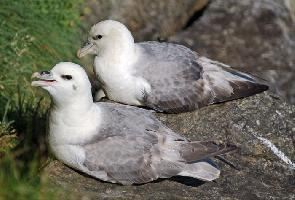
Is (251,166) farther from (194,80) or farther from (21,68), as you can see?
(21,68)

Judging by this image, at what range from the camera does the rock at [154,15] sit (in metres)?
9.89

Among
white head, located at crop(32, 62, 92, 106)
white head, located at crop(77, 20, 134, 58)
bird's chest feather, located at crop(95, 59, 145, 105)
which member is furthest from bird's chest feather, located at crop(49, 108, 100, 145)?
white head, located at crop(77, 20, 134, 58)

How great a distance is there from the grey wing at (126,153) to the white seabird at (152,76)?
83 cm

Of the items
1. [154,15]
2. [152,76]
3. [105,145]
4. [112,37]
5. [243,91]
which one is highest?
[112,37]

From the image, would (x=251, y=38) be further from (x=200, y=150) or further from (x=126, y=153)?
(x=126, y=153)

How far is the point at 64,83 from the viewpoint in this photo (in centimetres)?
553

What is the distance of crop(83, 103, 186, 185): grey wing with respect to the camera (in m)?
5.50

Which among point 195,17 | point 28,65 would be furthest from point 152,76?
point 195,17

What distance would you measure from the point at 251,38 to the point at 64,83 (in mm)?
4144

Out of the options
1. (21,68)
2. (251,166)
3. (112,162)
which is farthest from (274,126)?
(21,68)

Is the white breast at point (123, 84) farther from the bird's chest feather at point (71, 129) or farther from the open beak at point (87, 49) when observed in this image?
the bird's chest feather at point (71, 129)

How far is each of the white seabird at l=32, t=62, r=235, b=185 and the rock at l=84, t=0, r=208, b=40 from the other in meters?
4.17

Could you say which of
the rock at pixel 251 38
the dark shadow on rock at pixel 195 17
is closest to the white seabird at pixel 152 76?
the rock at pixel 251 38

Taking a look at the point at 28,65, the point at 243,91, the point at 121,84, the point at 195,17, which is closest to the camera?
the point at 121,84
